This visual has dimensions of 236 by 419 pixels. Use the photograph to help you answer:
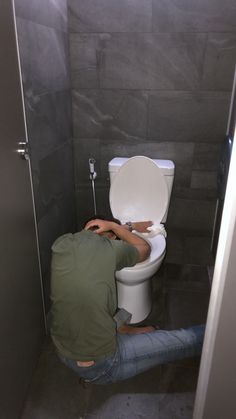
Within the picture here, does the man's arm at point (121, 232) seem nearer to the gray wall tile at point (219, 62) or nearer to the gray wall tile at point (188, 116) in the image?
the gray wall tile at point (188, 116)

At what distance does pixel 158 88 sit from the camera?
1968 mm

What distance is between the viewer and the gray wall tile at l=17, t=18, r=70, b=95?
1.34 m

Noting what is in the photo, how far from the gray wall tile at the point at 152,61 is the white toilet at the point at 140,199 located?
18.7 inches

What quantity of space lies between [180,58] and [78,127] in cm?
75

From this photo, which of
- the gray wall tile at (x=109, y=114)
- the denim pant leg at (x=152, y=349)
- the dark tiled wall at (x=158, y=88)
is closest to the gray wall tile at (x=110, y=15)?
the dark tiled wall at (x=158, y=88)

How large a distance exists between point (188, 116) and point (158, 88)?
0.83 feet

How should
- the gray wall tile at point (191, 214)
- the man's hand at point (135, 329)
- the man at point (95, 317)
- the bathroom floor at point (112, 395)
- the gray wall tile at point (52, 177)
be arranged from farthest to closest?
1. the gray wall tile at point (191, 214)
2. the man's hand at point (135, 329)
3. the gray wall tile at point (52, 177)
4. the bathroom floor at point (112, 395)
5. the man at point (95, 317)

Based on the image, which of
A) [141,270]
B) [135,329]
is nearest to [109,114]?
[141,270]

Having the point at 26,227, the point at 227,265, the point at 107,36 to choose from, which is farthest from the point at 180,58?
the point at 227,265

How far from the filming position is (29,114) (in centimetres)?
142

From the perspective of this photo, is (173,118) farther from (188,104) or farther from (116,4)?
(116,4)

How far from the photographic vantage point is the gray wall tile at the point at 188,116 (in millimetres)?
1963

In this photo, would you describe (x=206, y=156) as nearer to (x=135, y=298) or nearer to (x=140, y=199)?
(x=140, y=199)

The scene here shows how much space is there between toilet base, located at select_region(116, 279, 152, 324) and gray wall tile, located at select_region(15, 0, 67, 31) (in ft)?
4.37
